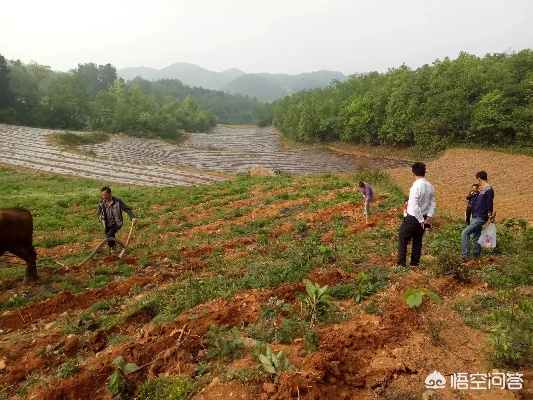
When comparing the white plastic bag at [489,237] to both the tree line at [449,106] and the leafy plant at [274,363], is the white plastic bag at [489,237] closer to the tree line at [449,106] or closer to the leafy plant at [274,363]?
the leafy plant at [274,363]

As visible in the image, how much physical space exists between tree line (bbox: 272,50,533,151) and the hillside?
34.3 metres

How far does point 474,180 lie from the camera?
29828 mm

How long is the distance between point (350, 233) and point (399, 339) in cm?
625

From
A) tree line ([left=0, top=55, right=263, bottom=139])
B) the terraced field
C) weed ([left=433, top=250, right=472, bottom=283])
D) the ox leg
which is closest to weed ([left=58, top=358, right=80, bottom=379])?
the ox leg

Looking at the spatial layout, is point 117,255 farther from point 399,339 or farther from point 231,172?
point 231,172

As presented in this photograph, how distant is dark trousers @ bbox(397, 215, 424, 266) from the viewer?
7297 millimetres

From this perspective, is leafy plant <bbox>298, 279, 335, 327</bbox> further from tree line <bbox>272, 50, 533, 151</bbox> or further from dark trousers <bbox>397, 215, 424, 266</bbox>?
tree line <bbox>272, 50, 533, 151</bbox>

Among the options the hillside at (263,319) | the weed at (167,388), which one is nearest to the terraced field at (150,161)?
the hillside at (263,319)

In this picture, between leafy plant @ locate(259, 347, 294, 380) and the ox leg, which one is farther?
the ox leg

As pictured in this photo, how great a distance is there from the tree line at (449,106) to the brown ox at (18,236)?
42.0m

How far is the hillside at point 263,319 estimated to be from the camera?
4.41 meters

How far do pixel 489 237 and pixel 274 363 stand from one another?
6.27m

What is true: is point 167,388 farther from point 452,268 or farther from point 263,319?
point 452,268

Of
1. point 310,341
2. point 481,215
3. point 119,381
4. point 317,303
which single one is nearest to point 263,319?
point 317,303
